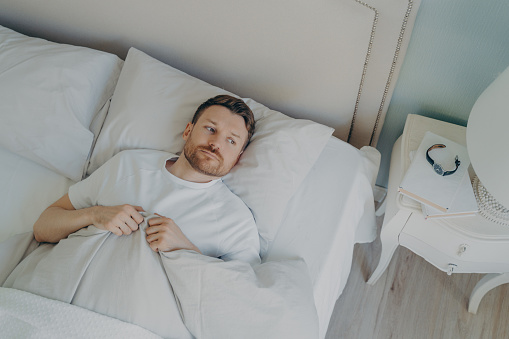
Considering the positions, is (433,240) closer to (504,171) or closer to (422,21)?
(504,171)

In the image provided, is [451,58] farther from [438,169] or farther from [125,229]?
[125,229]

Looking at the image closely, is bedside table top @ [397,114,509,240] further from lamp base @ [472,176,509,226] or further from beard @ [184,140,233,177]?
beard @ [184,140,233,177]

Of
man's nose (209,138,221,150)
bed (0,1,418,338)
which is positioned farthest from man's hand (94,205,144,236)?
man's nose (209,138,221,150)

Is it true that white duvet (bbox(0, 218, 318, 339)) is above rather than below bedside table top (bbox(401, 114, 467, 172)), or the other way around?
below

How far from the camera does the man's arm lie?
40.3 inches

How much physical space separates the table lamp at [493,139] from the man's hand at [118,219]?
0.89 m

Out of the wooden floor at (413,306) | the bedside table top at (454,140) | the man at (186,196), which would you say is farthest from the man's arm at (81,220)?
the wooden floor at (413,306)

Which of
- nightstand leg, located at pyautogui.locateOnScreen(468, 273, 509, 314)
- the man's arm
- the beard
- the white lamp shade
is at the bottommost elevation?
nightstand leg, located at pyautogui.locateOnScreen(468, 273, 509, 314)

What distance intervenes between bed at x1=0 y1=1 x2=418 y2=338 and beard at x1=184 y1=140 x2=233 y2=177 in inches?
4.2

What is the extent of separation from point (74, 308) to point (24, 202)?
535mm

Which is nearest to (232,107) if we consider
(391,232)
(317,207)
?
(317,207)

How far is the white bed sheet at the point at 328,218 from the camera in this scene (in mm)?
1154

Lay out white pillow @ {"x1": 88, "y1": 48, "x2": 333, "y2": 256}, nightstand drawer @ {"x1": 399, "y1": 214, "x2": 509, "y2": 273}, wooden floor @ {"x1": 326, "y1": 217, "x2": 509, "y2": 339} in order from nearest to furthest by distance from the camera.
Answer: nightstand drawer @ {"x1": 399, "y1": 214, "x2": 509, "y2": 273}
white pillow @ {"x1": 88, "y1": 48, "x2": 333, "y2": 256}
wooden floor @ {"x1": 326, "y1": 217, "x2": 509, "y2": 339}

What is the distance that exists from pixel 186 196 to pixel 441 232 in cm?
78
